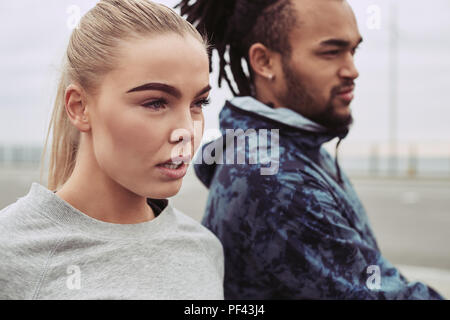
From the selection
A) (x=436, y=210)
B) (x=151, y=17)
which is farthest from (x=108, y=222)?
(x=436, y=210)

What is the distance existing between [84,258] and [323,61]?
0.98 m

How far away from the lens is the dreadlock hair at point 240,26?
65.6 inches

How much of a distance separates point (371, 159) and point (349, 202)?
17574mm

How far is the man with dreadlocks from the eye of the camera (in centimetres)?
154

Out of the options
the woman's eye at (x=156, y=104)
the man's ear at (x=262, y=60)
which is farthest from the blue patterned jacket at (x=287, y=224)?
the woman's eye at (x=156, y=104)

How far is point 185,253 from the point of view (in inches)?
56.8

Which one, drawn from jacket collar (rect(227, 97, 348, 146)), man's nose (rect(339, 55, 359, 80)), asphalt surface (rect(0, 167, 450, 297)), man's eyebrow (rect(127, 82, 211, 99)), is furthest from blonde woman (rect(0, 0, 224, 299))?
man's nose (rect(339, 55, 359, 80))

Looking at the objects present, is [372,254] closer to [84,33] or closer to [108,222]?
[108,222]

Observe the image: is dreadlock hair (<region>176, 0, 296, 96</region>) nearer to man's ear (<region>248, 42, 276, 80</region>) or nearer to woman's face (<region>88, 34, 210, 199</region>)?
man's ear (<region>248, 42, 276, 80</region>)

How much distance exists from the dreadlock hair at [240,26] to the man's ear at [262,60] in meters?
0.02

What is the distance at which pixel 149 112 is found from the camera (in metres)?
1.17

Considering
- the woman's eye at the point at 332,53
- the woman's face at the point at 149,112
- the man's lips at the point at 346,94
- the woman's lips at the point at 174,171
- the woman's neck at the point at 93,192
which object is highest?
the woman's eye at the point at 332,53

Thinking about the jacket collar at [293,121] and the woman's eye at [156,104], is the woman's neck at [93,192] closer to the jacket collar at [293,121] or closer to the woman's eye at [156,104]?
the woman's eye at [156,104]

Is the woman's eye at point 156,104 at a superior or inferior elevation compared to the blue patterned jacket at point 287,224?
superior
